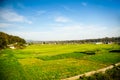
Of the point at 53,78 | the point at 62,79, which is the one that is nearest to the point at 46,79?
the point at 53,78

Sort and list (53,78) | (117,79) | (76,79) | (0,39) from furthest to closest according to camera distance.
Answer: (0,39) < (53,78) < (76,79) < (117,79)

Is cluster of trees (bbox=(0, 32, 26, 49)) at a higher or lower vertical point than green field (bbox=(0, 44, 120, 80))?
higher

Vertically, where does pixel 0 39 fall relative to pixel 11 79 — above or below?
above

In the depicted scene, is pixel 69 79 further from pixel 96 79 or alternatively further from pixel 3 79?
pixel 3 79

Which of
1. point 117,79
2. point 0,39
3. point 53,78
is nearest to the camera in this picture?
point 117,79

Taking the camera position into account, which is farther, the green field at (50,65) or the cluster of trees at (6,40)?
the cluster of trees at (6,40)

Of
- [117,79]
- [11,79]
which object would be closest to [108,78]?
[117,79]

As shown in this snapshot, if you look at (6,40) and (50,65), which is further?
(6,40)

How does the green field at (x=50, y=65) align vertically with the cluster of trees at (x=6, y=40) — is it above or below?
below

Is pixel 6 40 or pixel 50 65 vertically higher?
pixel 6 40

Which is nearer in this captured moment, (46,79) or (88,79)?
(88,79)

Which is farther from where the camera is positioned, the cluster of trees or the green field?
the cluster of trees

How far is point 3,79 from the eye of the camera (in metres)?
15.9

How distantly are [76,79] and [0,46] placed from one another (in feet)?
215
